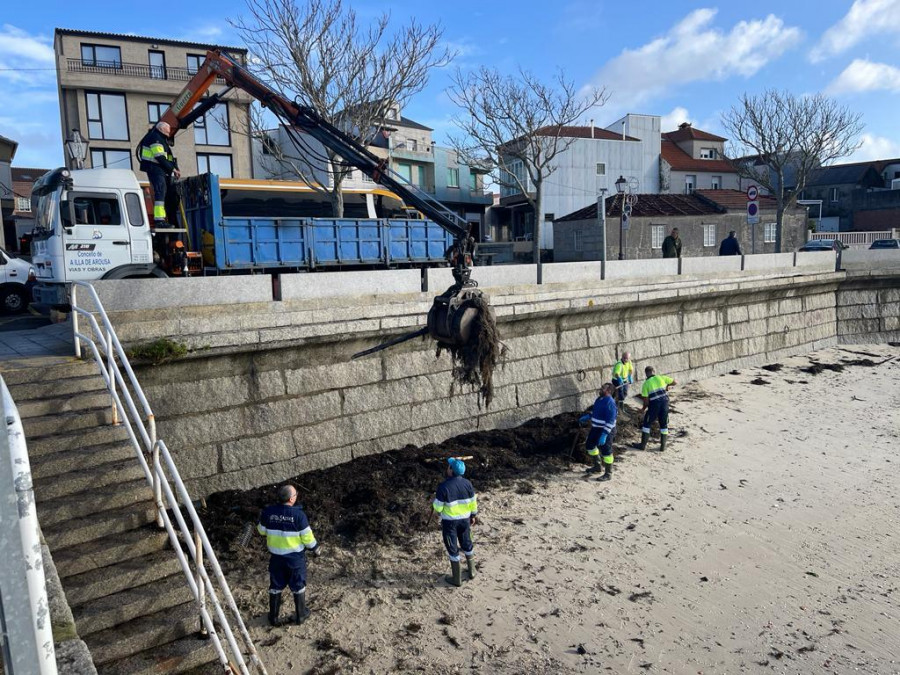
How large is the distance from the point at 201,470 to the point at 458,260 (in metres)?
4.39

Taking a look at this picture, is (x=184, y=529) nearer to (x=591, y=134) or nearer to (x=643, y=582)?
(x=643, y=582)

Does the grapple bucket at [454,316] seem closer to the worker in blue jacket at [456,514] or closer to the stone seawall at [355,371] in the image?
the worker in blue jacket at [456,514]

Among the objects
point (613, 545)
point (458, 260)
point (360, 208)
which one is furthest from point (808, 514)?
point (360, 208)

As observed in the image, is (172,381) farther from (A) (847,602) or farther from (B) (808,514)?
(B) (808,514)

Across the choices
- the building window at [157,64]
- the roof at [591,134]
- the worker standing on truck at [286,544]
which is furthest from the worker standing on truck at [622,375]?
the roof at [591,134]

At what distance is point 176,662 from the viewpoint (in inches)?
184

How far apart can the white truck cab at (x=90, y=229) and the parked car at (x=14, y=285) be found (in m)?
3.84

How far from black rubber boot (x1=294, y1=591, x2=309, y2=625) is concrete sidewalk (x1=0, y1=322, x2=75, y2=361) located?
146 inches

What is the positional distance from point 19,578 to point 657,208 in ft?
111

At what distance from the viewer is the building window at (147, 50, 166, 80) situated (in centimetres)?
3044

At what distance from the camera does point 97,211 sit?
1073 cm

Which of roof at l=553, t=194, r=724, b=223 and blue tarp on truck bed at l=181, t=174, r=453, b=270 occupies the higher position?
roof at l=553, t=194, r=724, b=223

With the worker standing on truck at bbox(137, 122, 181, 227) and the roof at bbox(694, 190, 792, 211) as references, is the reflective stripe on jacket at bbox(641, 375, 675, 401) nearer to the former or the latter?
the worker standing on truck at bbox(137, 122, 181, 227)

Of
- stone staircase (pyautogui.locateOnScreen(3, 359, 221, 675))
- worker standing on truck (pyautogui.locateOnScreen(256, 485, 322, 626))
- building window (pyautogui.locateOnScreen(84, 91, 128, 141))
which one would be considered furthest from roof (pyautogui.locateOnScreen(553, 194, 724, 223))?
Result: stone staircase (pyautogui.locateOnScreen(3, 359, 221, 675))
